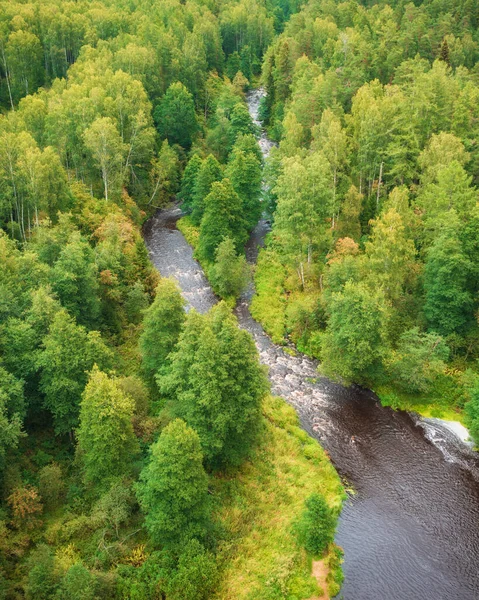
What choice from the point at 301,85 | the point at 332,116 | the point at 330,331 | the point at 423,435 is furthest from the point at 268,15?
the point at 423,435

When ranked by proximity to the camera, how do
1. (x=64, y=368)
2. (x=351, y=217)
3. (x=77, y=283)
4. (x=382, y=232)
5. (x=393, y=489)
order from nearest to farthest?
(x=64, y=368)
(x=393, y=489)
(x=77, y=283)
(x=382, y=232)
(x=351, y=217)

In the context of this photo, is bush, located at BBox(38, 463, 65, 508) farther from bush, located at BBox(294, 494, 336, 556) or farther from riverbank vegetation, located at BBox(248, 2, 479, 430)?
riverbank vegetation, located at BBox(248, 2, 479, 430)

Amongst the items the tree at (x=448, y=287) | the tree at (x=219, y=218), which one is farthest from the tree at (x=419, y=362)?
the tree at (x=219, y=218)

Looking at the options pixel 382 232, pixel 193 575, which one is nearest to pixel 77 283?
pixel 193 575

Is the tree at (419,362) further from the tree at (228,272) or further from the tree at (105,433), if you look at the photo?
the tree at (105,433)

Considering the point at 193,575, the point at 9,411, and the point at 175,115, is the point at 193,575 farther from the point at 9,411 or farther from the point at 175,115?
the point at 175,115
